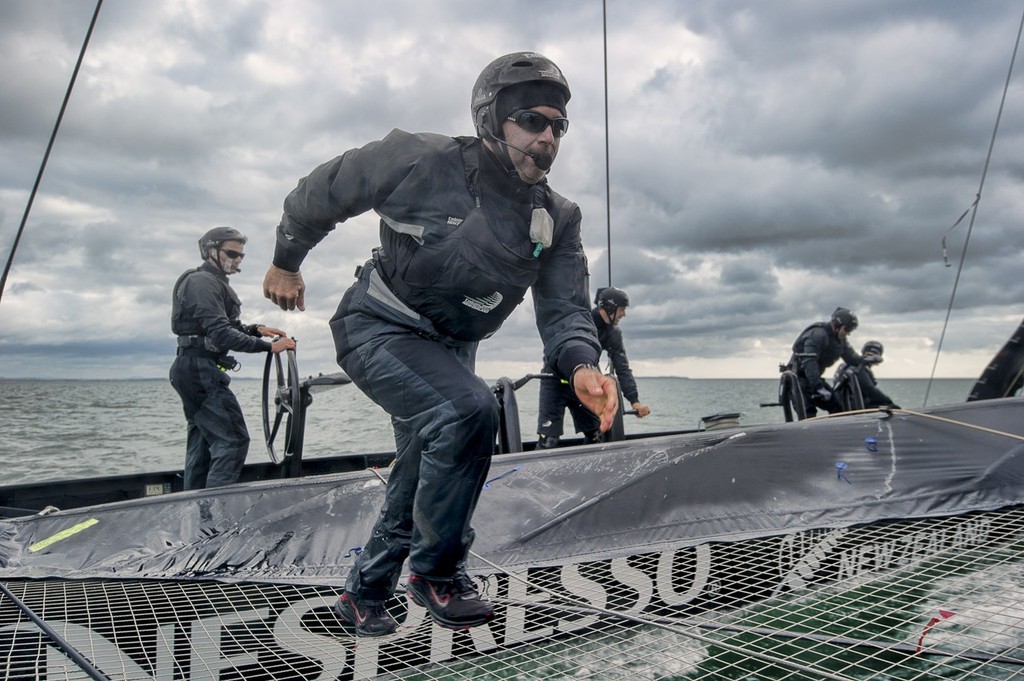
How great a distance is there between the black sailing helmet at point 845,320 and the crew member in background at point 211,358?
5.65 meters

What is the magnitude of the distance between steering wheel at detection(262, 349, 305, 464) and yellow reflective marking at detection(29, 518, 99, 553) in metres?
1.17

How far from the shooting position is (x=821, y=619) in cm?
222

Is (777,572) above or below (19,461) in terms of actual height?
above

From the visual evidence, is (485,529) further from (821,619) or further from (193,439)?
(193,439)

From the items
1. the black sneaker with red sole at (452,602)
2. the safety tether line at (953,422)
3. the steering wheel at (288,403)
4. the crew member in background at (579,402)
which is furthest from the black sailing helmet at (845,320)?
the black sneaker with red sole at (452,602)

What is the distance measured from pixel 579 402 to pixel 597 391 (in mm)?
3704

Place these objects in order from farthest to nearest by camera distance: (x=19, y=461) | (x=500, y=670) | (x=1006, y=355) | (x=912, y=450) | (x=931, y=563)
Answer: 1. (x=19, y=461)
2. (x=1006, y=355)
3. (x=912, y=450)
4. (x=931, y=563)
5. (x=500, y=670)

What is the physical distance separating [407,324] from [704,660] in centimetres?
117

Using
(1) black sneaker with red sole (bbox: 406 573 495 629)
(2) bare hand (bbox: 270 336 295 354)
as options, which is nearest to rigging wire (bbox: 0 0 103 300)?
(1) black sneaker with red sole (bbox: 406 573 495 629)

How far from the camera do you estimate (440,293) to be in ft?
6.66

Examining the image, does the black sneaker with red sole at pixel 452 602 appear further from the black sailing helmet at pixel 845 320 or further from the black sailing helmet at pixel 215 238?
the black sailing helmet at pixel 845 320

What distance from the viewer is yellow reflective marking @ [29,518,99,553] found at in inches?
119

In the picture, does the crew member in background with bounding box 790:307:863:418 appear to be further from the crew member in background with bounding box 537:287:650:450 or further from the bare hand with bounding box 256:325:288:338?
the bare hand with bounding box 256:325:288:338

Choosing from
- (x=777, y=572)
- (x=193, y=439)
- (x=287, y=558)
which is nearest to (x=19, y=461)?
(x=193, y=439)
